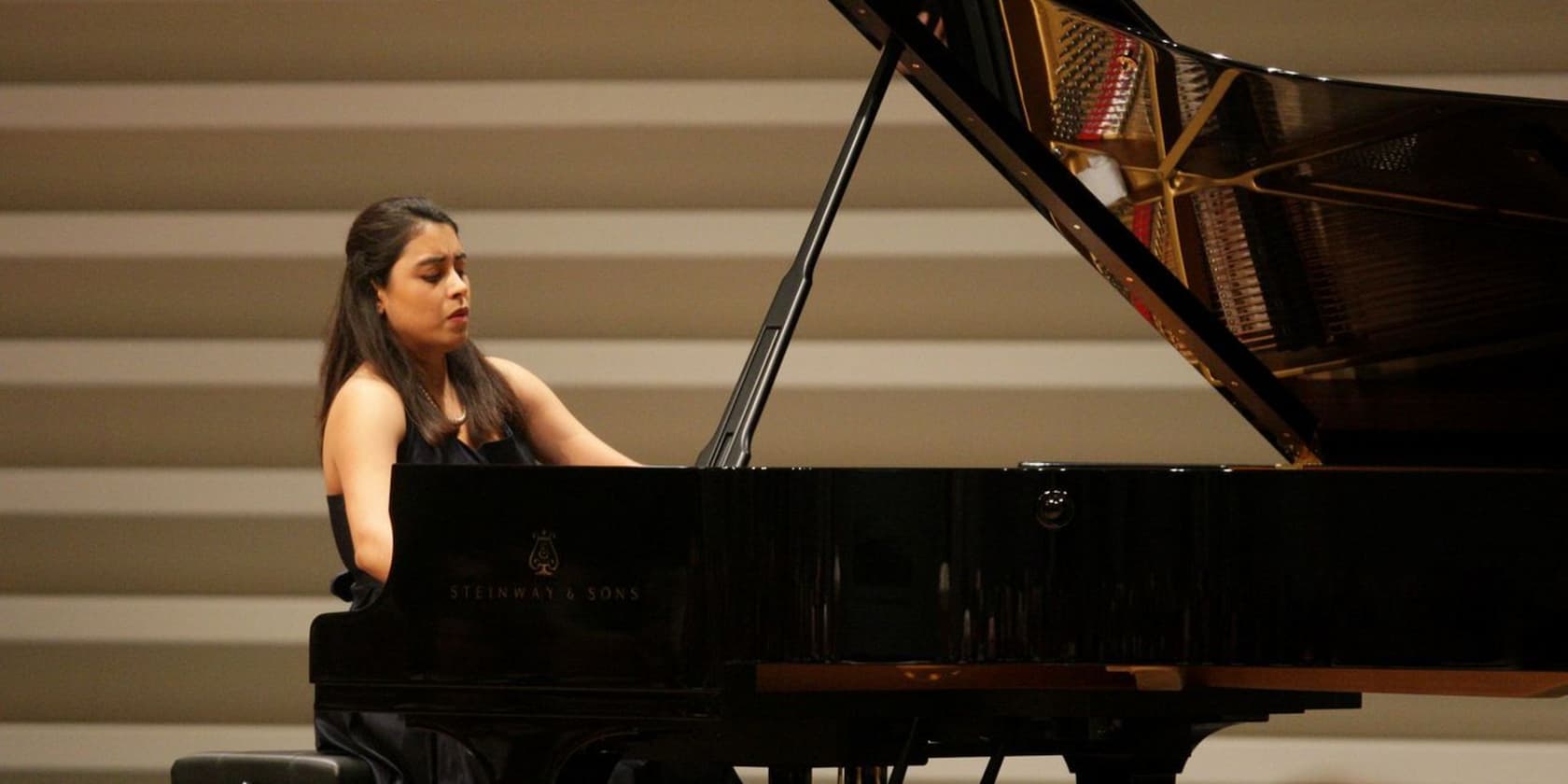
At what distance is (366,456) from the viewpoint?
2467 millimetres

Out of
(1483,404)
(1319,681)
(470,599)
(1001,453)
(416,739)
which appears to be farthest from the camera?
(1001,453)

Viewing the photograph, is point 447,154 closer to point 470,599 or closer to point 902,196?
point 902,196

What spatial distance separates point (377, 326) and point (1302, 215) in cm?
128

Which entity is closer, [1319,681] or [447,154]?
[1319,681]

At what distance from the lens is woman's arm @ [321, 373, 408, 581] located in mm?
2434

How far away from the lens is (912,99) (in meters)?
3.51

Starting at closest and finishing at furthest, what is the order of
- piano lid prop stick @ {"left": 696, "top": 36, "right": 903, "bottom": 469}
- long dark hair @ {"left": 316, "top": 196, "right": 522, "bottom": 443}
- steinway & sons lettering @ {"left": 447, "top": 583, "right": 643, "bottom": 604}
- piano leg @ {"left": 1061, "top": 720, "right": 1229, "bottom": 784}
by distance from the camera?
steinway & sons lettering @ {"left": 447, "top": 583, "right": 643, "bottom": 604} < piano lid prop stick @ {"left": 696, "top": 36, "right": 903, "bottom": 469} < piano leg @ {"left": 1061, "top": 720, "right": 1229, "bottom": 784} < long dark hair @ {"left": 316, "top": 196, "right": 522, "bottom": 443}

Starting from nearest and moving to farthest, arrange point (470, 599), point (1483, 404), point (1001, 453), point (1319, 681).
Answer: point (470, 599), point (1319, 681), point (1483, 404), point (1001, 453)

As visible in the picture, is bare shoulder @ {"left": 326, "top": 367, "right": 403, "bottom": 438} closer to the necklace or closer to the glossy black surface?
the necklace

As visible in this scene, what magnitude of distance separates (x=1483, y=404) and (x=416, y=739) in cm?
137

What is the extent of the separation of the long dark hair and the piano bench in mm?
489

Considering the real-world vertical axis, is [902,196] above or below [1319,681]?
above

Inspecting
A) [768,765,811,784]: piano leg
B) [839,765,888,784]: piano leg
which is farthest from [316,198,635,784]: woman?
[839,765,888,784]: piano leg

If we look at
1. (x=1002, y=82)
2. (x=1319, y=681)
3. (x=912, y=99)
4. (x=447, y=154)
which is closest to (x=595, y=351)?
(x=447, y=154)
